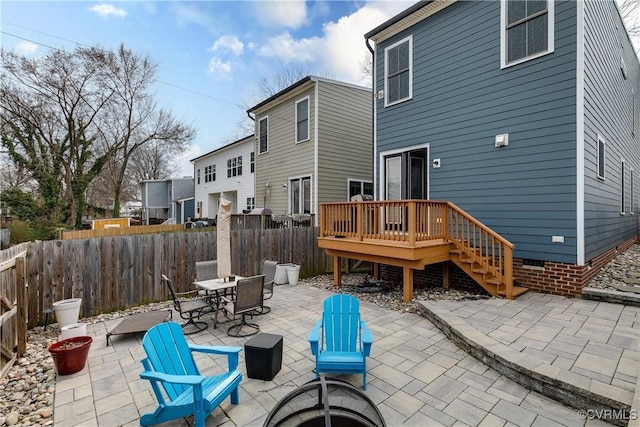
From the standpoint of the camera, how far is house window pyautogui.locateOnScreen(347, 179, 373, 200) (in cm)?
1191

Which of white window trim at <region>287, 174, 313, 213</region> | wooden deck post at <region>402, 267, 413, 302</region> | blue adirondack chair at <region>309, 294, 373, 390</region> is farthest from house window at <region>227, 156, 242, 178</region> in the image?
blue adirondack chair at <region>309, 294, 373, 390</region>

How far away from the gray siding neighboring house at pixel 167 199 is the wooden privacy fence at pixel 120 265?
19.0m

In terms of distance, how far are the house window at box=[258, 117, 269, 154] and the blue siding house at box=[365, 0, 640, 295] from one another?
20.3 ft

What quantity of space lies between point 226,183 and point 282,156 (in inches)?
302

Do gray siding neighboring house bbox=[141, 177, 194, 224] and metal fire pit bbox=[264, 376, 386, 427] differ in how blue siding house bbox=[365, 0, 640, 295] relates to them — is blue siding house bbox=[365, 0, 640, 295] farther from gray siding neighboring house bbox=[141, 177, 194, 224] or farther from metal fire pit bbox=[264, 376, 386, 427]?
gray siding neighboring house bbox=[141, 177, 194, 224]

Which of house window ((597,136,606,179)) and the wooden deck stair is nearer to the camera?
the wooden deck stair

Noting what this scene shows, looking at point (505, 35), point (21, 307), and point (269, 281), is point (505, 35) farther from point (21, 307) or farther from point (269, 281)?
point (21, 307)

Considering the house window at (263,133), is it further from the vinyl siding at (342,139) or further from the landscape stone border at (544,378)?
the landscape stone border at (544,378)

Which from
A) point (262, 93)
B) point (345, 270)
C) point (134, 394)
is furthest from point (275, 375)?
point (262, 93)

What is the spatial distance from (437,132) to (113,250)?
7.84 meters

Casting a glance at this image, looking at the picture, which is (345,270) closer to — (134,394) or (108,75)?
(134,394)

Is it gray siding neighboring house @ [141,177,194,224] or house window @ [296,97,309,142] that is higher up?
house window @ [296,97,309,142]

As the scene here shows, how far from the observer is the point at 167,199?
27406mm

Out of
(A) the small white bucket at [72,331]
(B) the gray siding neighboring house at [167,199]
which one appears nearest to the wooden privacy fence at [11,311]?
(A) the small white bucket at [72,331]
